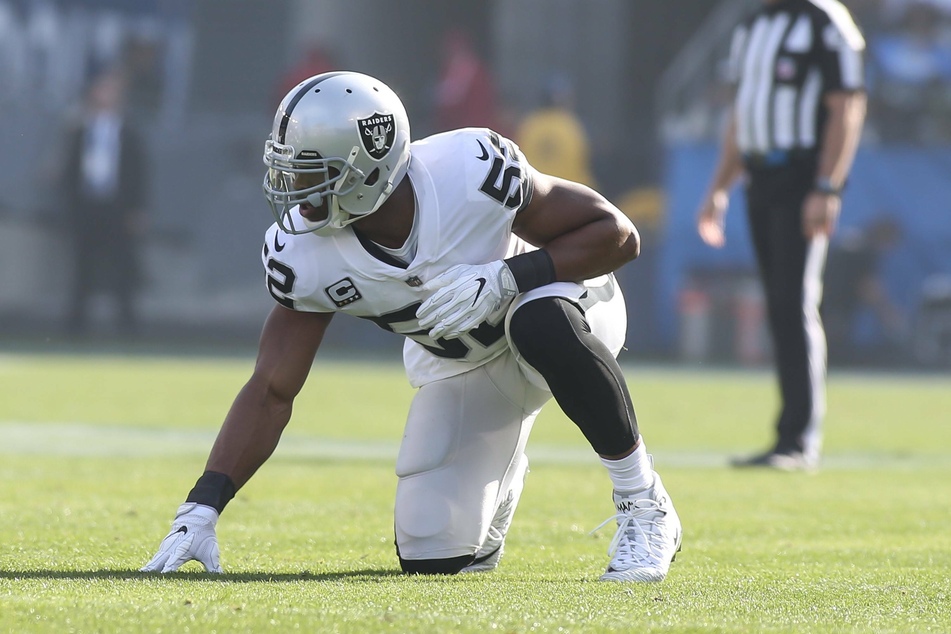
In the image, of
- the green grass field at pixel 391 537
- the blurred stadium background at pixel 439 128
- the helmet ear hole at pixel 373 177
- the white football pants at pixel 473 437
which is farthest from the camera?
the blurred stadium background at pixel 439 128

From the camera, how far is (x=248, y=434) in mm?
2709

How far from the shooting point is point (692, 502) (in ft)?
12.5

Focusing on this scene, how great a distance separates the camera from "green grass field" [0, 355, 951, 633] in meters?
2.12

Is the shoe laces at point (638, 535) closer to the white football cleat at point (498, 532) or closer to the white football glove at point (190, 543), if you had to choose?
the white football cleat at point (498, 532)

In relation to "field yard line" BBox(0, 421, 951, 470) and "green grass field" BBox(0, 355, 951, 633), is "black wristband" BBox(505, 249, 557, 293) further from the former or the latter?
"field yard line" BBox(0, 421, 951, 470)

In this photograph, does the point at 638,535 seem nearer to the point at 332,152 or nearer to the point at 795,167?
the point at 332,152

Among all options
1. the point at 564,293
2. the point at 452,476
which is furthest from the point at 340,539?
the point at 564,293

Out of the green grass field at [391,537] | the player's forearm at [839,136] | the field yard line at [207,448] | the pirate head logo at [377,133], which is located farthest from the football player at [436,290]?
the player's forearm at [839,136]

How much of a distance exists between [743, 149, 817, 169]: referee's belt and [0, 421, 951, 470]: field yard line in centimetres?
106

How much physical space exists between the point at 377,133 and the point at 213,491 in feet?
2.41

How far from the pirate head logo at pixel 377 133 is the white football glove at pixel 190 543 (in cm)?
73

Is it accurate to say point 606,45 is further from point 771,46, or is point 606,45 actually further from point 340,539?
point 340,539

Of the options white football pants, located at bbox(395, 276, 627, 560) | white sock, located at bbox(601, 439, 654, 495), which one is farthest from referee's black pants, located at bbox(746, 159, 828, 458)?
white sock, located at bbox(601, 439, 654, 495)

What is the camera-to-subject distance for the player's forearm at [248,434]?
8.84 feet
